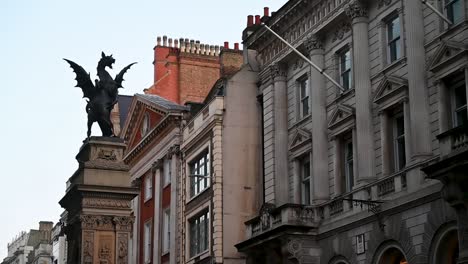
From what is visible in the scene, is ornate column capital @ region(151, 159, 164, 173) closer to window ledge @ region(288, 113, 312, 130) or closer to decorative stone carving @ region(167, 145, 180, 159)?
decorative stone carving @ region(167, 145, 180, 159)

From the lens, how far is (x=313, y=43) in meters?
39.8

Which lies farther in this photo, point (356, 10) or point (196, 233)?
point (196, 233)

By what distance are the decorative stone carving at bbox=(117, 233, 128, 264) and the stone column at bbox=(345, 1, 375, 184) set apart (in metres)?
10.0

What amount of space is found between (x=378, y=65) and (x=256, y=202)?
1298 centimetres

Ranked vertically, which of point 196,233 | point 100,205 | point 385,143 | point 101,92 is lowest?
point 100,205

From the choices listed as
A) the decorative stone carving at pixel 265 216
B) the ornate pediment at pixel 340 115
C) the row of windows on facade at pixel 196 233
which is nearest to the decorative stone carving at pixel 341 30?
the ornate pediment at pixel 340 115

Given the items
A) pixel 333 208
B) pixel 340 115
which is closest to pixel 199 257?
pixel 333 208

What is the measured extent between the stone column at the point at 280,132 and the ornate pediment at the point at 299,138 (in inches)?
26.3

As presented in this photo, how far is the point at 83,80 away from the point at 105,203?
162 inches

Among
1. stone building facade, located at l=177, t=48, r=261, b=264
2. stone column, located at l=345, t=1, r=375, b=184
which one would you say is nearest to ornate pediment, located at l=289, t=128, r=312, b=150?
stone column, located at l=345, t=1, r=375, b=184

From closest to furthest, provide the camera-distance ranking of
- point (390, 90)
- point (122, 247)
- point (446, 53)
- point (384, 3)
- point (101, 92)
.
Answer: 1. point (122, 247)
2. point (101, 92)
3. point (446, 53)
4. point (390, 90)
5. point (384, 3)

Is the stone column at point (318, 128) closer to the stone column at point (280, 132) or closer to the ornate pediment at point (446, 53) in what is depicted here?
the stone column at point (280, 132)

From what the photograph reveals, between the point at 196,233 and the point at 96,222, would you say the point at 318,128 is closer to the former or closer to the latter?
the point at 96,222

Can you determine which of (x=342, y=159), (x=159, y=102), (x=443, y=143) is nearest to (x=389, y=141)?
(x=342, y=159)
